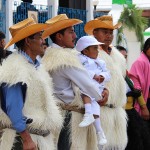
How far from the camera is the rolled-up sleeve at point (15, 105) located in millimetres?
3766

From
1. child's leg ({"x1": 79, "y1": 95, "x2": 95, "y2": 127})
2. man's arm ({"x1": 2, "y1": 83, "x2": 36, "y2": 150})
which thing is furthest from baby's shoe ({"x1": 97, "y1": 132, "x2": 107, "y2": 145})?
man's arm ({"x1": 2, "y1": 83, "x2": 36, "y2": 150})

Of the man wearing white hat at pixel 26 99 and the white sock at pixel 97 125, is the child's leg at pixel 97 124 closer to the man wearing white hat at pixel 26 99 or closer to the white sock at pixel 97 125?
the white sock at pixel 97 125

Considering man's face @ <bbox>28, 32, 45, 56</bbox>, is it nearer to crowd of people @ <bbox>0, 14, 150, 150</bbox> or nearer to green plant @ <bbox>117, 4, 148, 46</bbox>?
crowd of people @ <bbox>0, 14, 150, 150</bbox>

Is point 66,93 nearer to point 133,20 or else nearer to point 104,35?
point 104,35

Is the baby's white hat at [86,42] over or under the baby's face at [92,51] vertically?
over

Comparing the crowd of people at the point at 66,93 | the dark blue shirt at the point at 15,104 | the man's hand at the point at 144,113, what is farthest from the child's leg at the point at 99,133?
the man's hand at the point at 144,113

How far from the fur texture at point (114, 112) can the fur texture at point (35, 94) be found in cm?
121

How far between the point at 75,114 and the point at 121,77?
0.95m

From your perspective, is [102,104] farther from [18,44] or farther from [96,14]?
[96,14]

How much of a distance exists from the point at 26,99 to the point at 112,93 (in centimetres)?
163

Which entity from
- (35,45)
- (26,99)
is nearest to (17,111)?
(26,99)

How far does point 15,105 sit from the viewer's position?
12.4 ft

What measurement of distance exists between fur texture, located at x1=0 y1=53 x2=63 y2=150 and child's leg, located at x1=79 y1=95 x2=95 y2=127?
0.52 meters

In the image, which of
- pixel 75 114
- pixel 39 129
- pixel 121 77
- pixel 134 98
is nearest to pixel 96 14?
pixel 134 98
